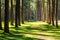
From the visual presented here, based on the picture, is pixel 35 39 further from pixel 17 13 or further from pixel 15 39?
pixel 17 13

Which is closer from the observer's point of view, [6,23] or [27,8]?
[6,23]

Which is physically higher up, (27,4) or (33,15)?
(27,4)

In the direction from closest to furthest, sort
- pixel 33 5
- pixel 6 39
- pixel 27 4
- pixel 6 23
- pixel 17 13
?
1. pixel 6 39
2. pixel 6 23
3. pixel 17 13
4. pixel 27 4
5. pixel 33 5

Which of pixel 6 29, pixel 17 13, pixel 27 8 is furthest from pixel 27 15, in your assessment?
pixel 6 29

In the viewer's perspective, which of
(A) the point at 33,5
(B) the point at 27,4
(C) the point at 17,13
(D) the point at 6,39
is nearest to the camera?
(D) the point at 6,39

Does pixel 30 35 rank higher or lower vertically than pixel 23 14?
lower

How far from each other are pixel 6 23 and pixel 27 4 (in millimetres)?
44342

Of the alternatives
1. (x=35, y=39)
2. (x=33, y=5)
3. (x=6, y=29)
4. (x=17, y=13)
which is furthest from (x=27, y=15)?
(x=35, y=39)

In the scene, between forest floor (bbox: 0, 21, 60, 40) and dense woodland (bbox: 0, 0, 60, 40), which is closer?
forest floor (bbox: 0, 21, 60, 40)

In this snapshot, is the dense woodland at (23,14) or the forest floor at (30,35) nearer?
the forest floor at (30,35)

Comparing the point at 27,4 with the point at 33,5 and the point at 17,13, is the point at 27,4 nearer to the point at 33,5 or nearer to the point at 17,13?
the point at 33,5

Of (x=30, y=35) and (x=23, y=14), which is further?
(x=23, y=14)

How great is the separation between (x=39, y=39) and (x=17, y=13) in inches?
398

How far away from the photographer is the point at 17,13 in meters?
22.5
